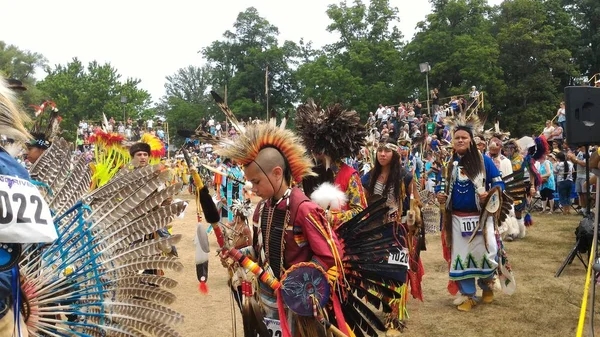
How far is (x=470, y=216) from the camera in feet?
18.2

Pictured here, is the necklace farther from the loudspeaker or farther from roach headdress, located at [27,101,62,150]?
roach headdress, located at [27,101,62,150]

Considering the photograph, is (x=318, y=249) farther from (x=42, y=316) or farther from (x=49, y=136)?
(x=49, y=136)

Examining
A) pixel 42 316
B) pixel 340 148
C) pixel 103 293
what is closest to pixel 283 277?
pixel 103 293

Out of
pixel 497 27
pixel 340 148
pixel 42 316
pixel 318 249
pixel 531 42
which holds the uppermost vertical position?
pixel 497 27

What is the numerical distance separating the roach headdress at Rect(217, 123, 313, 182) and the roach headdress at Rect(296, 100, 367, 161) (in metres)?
1.45

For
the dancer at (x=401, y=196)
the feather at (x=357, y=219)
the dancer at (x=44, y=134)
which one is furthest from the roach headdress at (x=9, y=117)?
the dancer at (x=401, y=196)

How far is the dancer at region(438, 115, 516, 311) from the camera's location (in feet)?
18.0

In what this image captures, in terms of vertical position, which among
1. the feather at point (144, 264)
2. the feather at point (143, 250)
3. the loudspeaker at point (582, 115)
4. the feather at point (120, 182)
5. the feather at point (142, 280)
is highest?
the loudspeaker at point (582, 115)

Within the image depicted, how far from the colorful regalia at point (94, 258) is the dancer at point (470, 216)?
369 cm

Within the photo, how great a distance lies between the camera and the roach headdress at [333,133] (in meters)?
4.63

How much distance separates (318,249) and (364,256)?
0.45 m

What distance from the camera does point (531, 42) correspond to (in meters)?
36.7

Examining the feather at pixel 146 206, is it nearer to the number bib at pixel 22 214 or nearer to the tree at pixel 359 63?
the number bib at pixel 22 214

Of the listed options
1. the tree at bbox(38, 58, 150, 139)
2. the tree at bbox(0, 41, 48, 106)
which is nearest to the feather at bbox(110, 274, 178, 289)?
the tree at bbox(38, 58, 150, 139)
